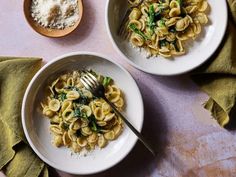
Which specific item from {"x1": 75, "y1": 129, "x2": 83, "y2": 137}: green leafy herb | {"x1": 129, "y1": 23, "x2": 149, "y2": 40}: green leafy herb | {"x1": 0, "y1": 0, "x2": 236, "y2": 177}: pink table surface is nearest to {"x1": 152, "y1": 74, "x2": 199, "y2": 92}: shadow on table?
{"x1": 0, "y1": 0, "x2": 236, "y2": 177}: pink table surface

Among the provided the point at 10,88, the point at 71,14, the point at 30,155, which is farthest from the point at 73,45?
the point at 30,155

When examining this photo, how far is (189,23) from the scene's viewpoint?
134 cm

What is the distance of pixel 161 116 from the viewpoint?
1389mm

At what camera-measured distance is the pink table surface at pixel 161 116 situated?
1.38 meters

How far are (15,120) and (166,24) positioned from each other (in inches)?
17.1

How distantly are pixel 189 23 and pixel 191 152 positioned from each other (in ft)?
1.04

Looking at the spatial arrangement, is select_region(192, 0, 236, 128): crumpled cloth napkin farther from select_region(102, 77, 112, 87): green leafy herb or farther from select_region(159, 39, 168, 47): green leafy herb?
select_region(102, 77, 112, 87): green leafy herb

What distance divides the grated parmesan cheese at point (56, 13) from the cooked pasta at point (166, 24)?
15cm

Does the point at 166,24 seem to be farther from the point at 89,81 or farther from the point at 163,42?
the point at 89,81

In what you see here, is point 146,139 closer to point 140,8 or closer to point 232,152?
point 232,152

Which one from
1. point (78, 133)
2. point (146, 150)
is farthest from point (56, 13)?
point (146, 150)

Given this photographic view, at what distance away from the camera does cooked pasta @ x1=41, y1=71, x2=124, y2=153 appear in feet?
4.38

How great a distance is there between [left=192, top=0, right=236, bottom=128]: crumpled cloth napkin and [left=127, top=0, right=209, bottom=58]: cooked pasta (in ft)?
0.21

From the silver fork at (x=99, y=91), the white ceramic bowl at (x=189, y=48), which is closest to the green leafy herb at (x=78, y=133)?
the silver fork at (x=99, y=91)
